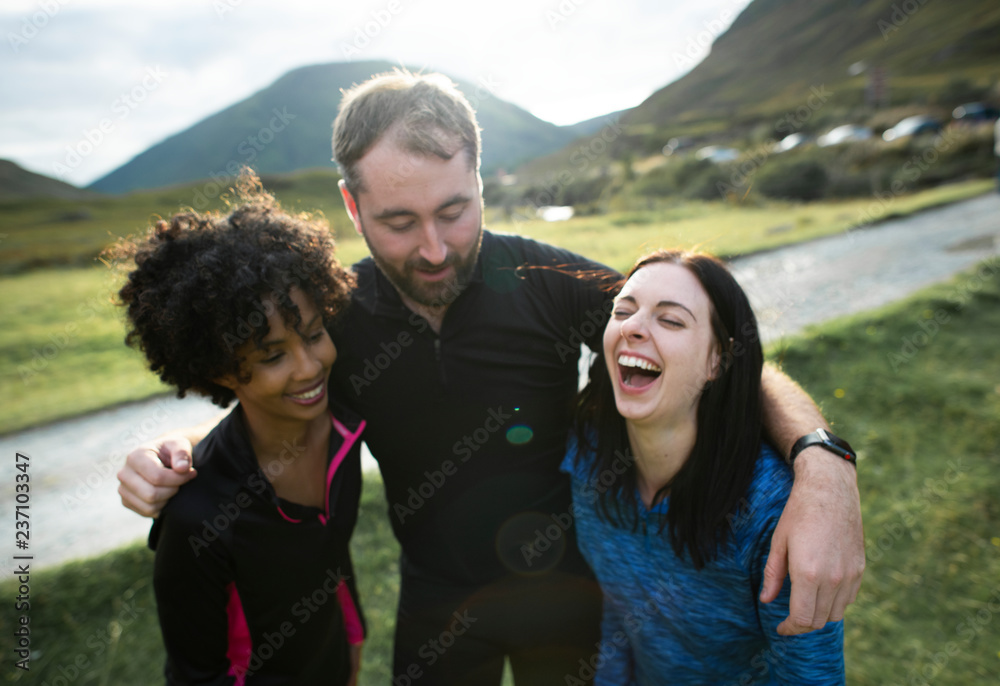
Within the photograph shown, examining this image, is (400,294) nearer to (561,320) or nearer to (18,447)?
(561,320)

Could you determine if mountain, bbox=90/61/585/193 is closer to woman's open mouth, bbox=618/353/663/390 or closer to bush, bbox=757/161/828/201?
bush, bbox=757/161/828/201

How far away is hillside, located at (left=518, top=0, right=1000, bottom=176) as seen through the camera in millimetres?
41281

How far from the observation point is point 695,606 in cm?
186

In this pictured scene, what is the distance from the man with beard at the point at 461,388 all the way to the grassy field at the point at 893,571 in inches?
49.3

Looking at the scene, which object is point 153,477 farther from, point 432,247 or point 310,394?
point 432,247

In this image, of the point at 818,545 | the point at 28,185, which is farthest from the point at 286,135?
the point at 818,545

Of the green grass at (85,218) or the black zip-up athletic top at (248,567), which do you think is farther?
the green grass at (85,218)

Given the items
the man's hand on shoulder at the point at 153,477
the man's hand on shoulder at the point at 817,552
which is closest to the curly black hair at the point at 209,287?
the man's hand on shoulder at the point at 153,477

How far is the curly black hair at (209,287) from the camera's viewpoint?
5.98ft

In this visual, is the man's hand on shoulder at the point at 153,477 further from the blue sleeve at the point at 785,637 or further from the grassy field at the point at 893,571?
the grassy field at the point at 893,571

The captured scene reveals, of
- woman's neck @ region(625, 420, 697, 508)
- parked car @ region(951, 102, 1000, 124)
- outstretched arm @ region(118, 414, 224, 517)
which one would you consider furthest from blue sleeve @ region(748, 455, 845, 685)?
parked car @ region(951, 102, 1000, 124)

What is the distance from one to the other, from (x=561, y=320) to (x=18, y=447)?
7407 millimetres

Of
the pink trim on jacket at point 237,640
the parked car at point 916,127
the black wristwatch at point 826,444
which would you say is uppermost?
the parked car at point 916,127

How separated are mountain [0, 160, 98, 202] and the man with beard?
130m
